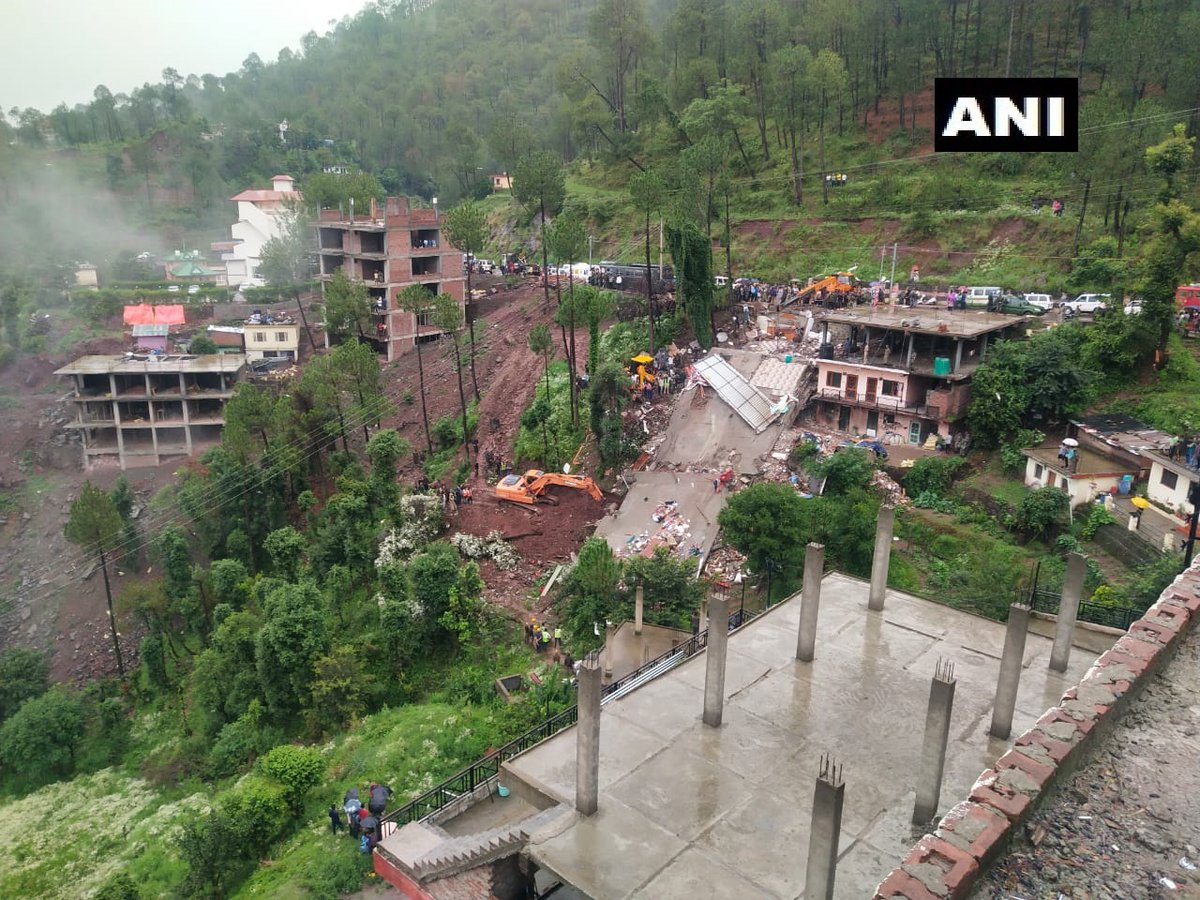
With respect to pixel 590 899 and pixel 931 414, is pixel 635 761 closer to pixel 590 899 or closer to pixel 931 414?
pixel 590 899

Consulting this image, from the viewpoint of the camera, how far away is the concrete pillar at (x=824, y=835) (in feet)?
28.0

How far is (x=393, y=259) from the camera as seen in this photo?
153 feet

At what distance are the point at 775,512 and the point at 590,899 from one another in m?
12.3

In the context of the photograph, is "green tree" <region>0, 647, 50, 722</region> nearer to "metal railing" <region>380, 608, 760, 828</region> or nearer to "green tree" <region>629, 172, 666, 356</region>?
"metal railing" <region>380, 608, 760, 828</region>

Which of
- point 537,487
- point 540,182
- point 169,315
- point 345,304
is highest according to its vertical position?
point 540,182

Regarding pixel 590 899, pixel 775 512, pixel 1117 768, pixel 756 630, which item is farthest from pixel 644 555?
pixel 1117 768

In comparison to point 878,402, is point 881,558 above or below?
below

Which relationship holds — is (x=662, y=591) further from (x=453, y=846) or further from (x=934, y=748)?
(x=934, y=748)

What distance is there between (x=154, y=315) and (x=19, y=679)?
1173 inches

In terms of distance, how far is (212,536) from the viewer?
110 feet

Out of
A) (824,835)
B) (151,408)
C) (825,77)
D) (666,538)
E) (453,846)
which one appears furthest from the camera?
(825,77)

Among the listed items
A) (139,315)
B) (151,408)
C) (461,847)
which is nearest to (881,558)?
(461,847)

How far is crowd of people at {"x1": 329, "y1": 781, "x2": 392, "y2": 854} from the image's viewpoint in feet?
48.8

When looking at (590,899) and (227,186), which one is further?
(227,186)
